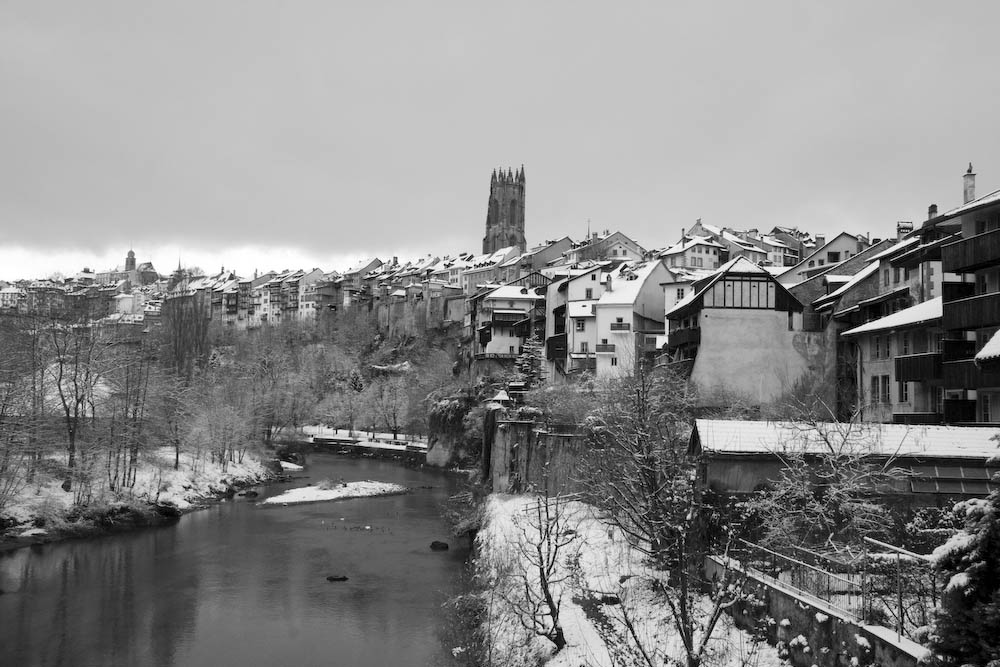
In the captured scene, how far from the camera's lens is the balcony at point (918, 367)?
25969 mm

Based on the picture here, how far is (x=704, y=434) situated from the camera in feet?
59.9

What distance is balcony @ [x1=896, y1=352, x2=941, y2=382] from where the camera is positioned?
26.0 meters

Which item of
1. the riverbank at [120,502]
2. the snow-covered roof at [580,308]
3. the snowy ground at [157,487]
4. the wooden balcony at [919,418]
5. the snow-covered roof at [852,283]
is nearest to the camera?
the wooden balcony at [919,418]

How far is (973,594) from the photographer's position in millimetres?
8023

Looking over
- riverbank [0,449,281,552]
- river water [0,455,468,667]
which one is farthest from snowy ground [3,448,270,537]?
river water [0,455,468,667]

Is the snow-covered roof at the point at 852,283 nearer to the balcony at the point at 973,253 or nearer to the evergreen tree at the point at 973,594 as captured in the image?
the balcony at the point at 973,253

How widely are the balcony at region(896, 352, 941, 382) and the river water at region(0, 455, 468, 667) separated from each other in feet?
53.6

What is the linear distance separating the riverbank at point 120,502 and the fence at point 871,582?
90.7 ft

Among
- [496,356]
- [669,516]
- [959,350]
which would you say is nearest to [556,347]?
[496,356]

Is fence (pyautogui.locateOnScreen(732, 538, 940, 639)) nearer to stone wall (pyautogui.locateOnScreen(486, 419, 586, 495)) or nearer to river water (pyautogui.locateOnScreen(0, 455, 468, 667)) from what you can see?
river water (pyautogui.locateOnScreen(0, 455, 468, 667))

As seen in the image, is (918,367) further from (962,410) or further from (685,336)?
(685,336)

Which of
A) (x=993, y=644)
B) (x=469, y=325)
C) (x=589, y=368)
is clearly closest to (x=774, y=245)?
(x=469, y=325)

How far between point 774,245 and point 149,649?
7652cm

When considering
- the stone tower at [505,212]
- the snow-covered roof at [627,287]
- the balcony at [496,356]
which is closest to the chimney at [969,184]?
the snow-covered roof at [627,287]
